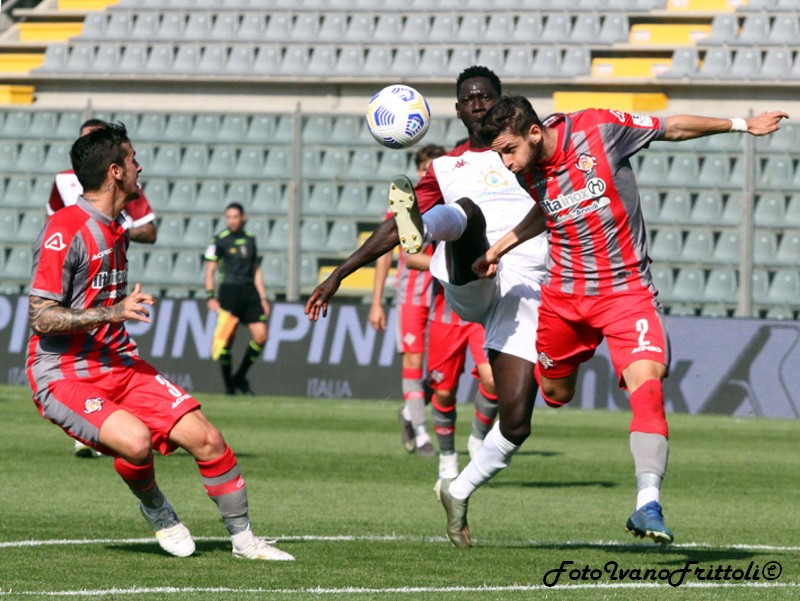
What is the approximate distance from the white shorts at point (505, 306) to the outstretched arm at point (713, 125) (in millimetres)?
1438

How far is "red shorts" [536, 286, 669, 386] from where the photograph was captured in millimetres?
6699

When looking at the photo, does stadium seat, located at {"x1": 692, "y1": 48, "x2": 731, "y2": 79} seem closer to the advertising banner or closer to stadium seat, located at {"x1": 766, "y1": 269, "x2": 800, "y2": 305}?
stadium seat, located at {"x1": 766, "y1": 269, "x2": 800, "y2": 305}

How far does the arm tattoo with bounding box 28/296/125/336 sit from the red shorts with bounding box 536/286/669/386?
193 cm

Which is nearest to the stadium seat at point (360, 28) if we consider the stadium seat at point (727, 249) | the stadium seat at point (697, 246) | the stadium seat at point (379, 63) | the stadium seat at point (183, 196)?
the stadium seat at point (379, 63)

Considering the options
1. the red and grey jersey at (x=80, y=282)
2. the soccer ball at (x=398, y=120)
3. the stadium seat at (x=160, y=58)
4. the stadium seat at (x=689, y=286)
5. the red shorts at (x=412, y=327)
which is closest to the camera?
the red and grey jersey at (x=80, y=282)

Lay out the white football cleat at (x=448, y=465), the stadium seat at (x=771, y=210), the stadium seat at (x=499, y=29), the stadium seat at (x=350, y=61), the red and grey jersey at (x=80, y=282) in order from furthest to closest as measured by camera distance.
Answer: the stadium seat at (x=350, y=61), the stadium seat at (x=499, y=29), the stadium seat at (x=771, y=210), the white football cleat at (x=448, y=465), the red and grey jersey at (x=80, y=282)

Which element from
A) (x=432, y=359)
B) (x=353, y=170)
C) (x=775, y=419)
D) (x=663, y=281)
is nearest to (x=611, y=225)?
(x=432, y=359)

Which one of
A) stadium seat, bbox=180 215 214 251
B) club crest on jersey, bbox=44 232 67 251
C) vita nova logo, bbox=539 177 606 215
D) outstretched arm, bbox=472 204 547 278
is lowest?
club crest on jersey, bbox=44 232 67 251

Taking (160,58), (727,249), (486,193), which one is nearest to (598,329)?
(486,193)

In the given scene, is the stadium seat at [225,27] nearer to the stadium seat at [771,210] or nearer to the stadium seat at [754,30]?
the stadium seat at [754,30]

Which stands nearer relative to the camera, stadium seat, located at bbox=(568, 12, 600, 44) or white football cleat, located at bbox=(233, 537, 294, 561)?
white football cleat, located at bbox=(233, 537, 294, 561)

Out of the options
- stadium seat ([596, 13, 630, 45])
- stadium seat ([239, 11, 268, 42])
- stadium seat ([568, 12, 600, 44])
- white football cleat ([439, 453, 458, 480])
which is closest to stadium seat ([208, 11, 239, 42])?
stadium seat ([239, 11, 268, 42])

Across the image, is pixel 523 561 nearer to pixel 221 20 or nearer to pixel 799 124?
pixel 799 124

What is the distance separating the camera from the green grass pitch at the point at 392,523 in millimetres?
6113
